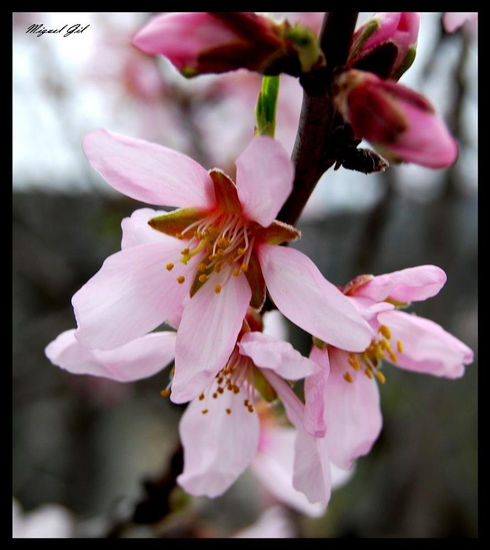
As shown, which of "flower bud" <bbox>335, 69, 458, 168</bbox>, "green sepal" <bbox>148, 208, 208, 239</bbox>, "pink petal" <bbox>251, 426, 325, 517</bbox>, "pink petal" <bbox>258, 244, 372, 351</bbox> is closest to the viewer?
"flower bud" <bbox>335, 69, 458, 168</bbox>

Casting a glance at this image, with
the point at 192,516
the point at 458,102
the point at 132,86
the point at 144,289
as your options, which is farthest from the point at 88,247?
the point at 144,289

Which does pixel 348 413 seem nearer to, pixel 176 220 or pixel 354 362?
pixel 354 362

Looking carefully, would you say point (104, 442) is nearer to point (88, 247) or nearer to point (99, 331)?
point (88, 247)

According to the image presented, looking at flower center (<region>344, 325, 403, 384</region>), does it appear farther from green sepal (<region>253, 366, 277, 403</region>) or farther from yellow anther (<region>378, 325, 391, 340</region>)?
green sepal (<region>253, 366, 277, 403</region>)

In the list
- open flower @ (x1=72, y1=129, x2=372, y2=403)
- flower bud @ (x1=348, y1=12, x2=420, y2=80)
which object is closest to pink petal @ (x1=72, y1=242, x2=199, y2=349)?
open flower @ (x1=72, y1=129, x2=372, y2=403)

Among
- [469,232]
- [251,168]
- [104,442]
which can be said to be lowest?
[104,442]

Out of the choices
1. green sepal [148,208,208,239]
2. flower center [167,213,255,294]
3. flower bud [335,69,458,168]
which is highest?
flower bud [335,69,458,168]

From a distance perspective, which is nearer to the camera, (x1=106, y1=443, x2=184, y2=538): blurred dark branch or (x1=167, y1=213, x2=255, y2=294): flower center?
(x1=167, y1=213, x2=255, y2=294): flower center
